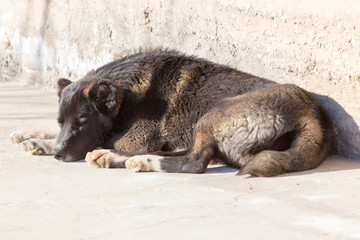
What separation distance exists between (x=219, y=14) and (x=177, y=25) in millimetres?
583

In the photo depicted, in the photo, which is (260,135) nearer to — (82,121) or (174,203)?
(174,203)

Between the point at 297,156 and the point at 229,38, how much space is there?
1.76 meters

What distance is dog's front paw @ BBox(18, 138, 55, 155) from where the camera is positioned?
5.39 m

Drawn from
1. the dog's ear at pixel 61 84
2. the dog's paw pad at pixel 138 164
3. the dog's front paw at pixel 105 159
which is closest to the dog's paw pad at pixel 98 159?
the dog's front paw at pixel 105 159

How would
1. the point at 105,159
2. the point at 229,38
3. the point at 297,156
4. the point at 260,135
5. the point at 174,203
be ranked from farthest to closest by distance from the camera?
the point at 229,38
the point at 105,159
the point at 260,135
the point at 297,156
the point at 174,203

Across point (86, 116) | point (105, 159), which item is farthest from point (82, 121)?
point (105, 159)

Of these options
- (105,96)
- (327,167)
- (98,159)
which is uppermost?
(105,96)

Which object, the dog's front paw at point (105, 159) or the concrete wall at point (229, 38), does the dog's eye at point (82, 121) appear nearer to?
the dog's front paw at point (105, 159)

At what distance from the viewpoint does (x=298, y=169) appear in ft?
14.7

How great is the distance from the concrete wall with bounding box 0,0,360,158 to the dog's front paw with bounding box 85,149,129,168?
1.48 m

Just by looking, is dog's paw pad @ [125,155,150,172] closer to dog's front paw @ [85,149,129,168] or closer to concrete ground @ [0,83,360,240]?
concrete ground @ [0,83,360,240]

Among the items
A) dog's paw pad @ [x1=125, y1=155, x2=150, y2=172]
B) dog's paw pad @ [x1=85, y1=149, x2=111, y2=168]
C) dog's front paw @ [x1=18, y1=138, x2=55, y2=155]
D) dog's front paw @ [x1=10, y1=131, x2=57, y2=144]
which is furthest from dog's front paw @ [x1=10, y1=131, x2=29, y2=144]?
dog's paw pad @ [x1=125, y1=155, x2=150, y2=172]

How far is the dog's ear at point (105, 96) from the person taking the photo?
17.2 feet

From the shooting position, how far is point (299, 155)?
4.47 meters
